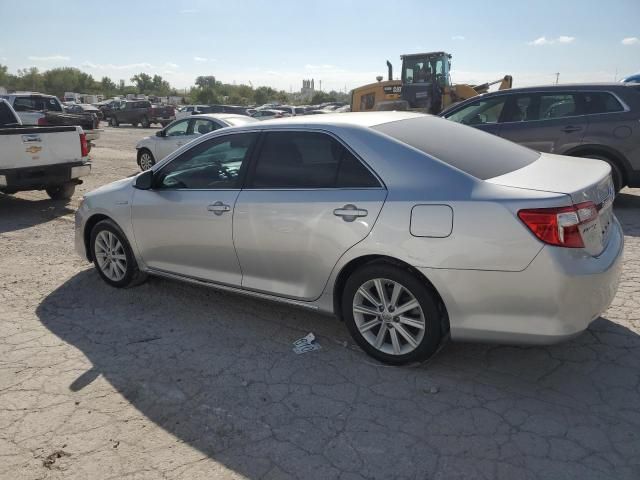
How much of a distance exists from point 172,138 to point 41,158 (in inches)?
174

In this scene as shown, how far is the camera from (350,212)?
3402 millimetres

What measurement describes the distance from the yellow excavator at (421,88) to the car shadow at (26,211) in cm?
1019

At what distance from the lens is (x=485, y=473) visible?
98.3 inches

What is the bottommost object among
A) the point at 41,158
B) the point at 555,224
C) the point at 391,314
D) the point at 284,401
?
the point at 284,401

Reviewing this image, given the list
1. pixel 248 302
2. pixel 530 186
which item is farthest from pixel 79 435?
pixel 530 186

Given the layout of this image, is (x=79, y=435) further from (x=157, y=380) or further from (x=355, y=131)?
(x=355, y=131)

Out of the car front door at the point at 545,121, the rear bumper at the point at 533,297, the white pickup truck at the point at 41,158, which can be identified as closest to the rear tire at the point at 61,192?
the white pickup truck at the point at 41,158

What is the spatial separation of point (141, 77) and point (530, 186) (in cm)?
14165

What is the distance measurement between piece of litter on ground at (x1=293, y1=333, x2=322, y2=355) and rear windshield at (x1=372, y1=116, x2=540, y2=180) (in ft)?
5.14

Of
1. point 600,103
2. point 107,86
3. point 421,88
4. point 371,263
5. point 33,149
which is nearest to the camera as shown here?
point 371,263

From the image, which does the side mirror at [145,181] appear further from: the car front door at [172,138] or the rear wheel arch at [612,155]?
the car front door at [172,138]

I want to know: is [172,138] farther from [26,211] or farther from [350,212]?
[350,212]

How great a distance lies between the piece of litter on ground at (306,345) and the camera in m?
3.81

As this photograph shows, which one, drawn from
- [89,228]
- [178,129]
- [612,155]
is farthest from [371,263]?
[178,129]
